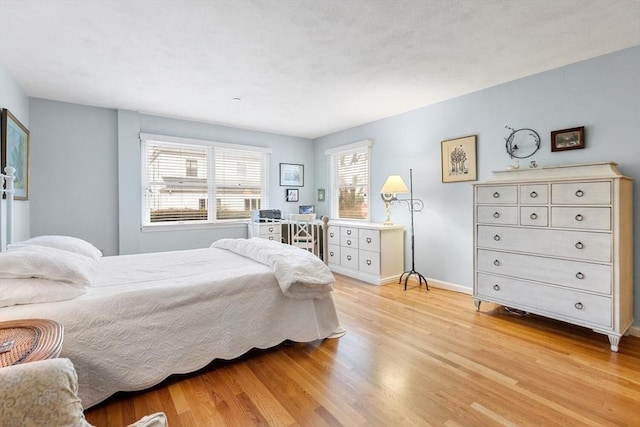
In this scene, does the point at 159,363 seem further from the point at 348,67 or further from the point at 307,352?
the point at 348,67

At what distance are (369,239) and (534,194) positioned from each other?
201 cm

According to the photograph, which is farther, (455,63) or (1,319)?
(455,63)

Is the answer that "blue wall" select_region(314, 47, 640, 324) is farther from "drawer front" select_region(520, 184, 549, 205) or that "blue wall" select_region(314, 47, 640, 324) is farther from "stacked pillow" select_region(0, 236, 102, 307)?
"stacked pillow" select_region(0, 236, 102, 307)

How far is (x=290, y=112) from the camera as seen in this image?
4.21 meters

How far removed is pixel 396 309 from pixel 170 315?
217 cm

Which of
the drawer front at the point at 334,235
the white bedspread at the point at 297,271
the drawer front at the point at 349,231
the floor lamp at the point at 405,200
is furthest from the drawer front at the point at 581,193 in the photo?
the drawer front at the point at 334,235

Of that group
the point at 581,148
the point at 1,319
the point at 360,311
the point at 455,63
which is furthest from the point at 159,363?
the point at 581,148

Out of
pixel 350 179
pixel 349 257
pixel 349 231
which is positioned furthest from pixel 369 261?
pixel 350 179

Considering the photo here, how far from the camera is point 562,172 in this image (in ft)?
8.74

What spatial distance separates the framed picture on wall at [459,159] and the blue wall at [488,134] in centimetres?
7

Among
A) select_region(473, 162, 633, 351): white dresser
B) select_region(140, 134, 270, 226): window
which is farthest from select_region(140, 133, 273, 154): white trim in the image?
select_region(473, 162, 633, 351): white dresser

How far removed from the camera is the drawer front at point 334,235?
4.74 meters

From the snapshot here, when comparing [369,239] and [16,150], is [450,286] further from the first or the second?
[16,150]

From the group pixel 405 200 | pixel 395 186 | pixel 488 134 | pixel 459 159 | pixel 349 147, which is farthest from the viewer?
pixel 349 147
